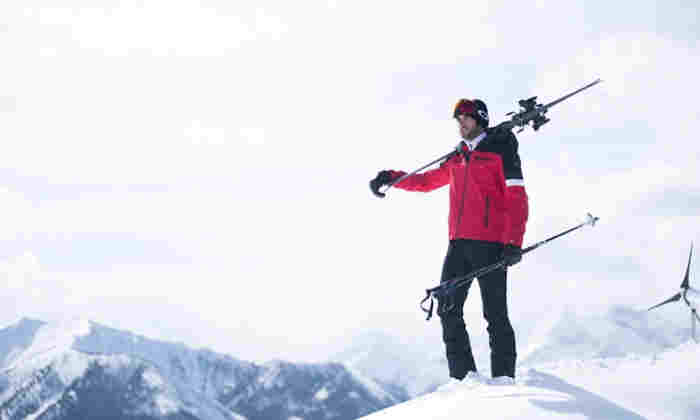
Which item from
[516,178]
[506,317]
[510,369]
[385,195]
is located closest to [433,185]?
[385,195]

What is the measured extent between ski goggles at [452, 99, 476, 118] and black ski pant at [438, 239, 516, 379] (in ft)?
5.52

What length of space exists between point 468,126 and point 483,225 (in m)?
1.33

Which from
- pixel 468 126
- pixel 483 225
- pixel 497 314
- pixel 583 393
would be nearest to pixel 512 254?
pixel 483 225

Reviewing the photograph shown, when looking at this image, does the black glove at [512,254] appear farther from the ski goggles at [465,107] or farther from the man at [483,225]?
the ski goggles at [465,107]

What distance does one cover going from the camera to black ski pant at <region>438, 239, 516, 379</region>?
8.73 m

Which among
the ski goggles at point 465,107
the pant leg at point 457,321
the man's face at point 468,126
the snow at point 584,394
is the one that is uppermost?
the ski goggles at point 465,107

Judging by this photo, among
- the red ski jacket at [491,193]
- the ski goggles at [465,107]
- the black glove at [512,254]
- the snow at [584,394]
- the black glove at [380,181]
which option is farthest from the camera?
the black glove at [380,181]

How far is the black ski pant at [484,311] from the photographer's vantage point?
28.7ft

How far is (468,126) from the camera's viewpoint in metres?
9.09

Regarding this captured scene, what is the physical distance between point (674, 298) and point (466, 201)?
95.7ft

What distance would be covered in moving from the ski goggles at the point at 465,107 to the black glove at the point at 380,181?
59.3 inches

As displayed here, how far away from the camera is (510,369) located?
28.5 feet

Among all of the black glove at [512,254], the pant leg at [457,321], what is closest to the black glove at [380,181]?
the pant leg at [457,321]

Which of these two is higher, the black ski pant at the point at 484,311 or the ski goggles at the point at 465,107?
the ski goggles at the point at 465,107
